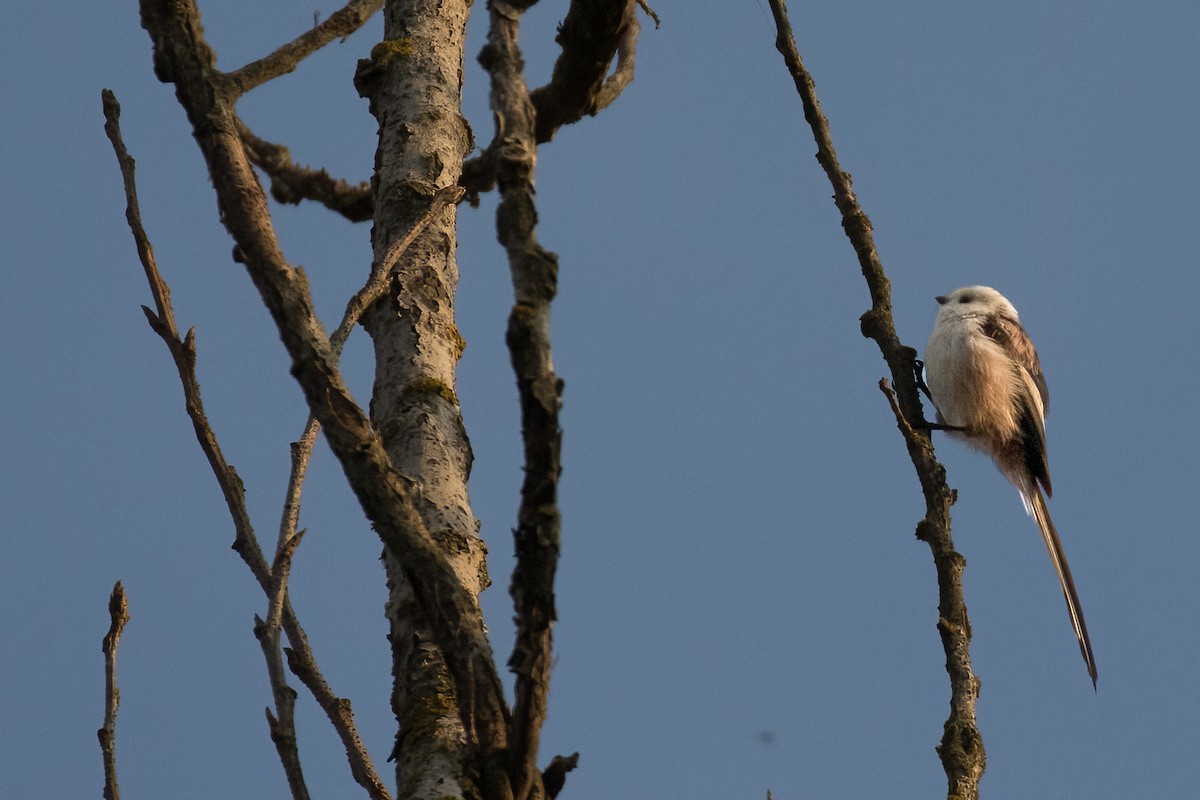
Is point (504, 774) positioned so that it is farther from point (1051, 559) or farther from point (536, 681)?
point (1051, 559)

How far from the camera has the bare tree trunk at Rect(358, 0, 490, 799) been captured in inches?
85.1

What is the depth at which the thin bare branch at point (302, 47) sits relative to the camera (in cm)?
219

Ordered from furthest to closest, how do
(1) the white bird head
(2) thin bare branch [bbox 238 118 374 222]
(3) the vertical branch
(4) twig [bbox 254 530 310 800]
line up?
(1) the white bird head < (2) thin bare branch [bbox 238 118 374 222] < (4) twig [bbox 254 530 310 800] < (3) the vertical branch

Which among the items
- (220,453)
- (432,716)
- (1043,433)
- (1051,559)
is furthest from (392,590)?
(1043,433)

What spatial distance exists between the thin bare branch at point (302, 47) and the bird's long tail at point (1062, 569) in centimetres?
299

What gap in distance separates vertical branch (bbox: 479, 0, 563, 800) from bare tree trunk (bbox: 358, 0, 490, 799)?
1.04 ft

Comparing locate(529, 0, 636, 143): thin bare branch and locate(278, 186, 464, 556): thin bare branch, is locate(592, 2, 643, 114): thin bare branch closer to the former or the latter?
locate(529, 0, 636, 143): thin bare branch

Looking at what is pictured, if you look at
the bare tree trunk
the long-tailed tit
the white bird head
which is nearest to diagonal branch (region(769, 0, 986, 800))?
the bare tree trunk

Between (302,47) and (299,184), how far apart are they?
1.01m

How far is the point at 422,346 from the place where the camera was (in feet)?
9.06

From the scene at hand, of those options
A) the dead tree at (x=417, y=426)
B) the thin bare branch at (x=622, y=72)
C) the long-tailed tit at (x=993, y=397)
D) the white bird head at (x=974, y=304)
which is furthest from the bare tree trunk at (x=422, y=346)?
the white bird head at (x=974, y=304)

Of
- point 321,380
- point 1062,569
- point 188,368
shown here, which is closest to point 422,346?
point 188,368

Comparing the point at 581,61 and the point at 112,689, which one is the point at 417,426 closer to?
the point at 112,689

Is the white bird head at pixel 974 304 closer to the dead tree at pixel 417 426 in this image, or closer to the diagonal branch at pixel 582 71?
the diagonal branch at pixel 582 71
